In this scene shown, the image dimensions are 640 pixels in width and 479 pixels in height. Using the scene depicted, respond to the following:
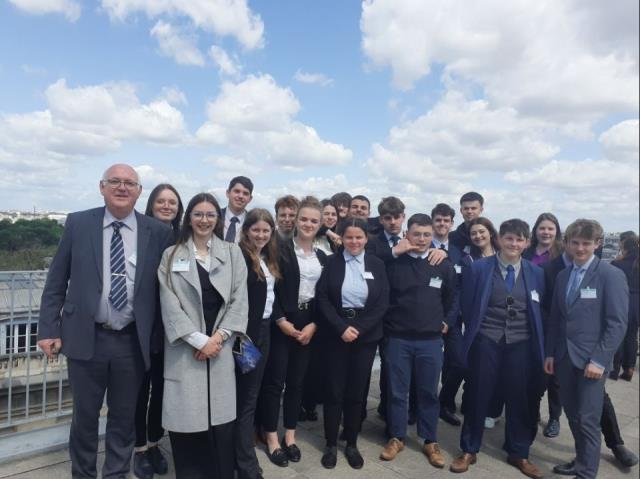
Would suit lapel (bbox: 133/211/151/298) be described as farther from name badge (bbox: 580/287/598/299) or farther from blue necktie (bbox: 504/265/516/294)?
name badge (bbox: 580/287/598/299)

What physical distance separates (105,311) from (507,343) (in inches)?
122

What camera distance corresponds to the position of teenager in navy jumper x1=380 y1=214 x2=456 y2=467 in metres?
3.82

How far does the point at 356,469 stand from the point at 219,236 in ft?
7.30

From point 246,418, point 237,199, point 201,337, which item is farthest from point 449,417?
point 237,199

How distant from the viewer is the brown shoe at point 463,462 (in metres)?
3.72

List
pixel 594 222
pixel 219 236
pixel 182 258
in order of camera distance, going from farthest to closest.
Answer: pixel 594 222 → pixel 219 236 → pixel 182 258

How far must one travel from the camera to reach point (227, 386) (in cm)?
304

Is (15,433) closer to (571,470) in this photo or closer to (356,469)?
(356,469)

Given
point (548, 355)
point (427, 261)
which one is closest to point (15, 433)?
point (427, 261)

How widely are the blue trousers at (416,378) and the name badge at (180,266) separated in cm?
192

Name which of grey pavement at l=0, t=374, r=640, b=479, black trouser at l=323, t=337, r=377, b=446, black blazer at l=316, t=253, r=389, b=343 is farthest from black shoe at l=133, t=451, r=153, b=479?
black blazer at l=316, t=253, r=389, b=343

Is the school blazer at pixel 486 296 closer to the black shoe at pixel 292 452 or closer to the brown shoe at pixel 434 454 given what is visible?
the brown shoe at pixel 434 454

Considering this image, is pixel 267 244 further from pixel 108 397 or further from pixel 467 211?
pixel 467 211

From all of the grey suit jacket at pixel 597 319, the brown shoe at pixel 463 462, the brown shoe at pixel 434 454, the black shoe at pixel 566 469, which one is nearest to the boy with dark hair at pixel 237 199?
the brown shoe at pixel 434 454
